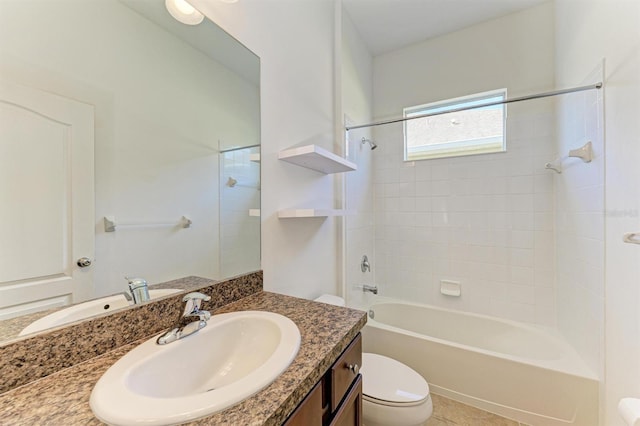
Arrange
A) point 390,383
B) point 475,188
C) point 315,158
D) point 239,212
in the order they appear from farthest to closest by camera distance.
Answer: point 475,188, point 315,158, point 390,383, point 239,212

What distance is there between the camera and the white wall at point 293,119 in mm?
1265

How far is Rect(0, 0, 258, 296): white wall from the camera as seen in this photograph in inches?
24.1

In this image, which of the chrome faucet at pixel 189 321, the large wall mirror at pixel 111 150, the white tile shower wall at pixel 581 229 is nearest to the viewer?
the large wall mirror at pixel 111 150

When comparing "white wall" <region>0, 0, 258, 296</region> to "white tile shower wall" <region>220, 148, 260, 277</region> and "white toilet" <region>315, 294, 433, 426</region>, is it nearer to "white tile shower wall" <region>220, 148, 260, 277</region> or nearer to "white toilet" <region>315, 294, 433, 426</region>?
"white tile shower wall" <region>220, 148, 260, 277</region>

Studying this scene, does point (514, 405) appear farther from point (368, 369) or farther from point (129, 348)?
point (129, 348)

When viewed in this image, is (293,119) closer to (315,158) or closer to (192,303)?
(315,158)

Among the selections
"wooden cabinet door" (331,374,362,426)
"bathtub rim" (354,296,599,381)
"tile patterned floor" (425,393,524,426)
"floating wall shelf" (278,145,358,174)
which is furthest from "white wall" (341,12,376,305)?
"wooden cabinet door" (331,374,362,426)

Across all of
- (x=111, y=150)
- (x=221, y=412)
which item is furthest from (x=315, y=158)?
(x=221, y=412)

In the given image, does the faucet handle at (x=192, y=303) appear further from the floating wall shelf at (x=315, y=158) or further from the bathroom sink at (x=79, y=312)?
the floating wall shelf at (x=315, y=158)

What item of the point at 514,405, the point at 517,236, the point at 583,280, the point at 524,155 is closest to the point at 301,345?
the point at 514,405

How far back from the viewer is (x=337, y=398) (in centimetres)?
74

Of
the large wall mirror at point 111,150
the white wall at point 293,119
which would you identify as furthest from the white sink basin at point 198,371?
the white wall at point 293,119

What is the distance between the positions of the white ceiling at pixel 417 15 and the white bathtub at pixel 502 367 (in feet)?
8.40

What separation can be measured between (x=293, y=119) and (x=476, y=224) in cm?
189
